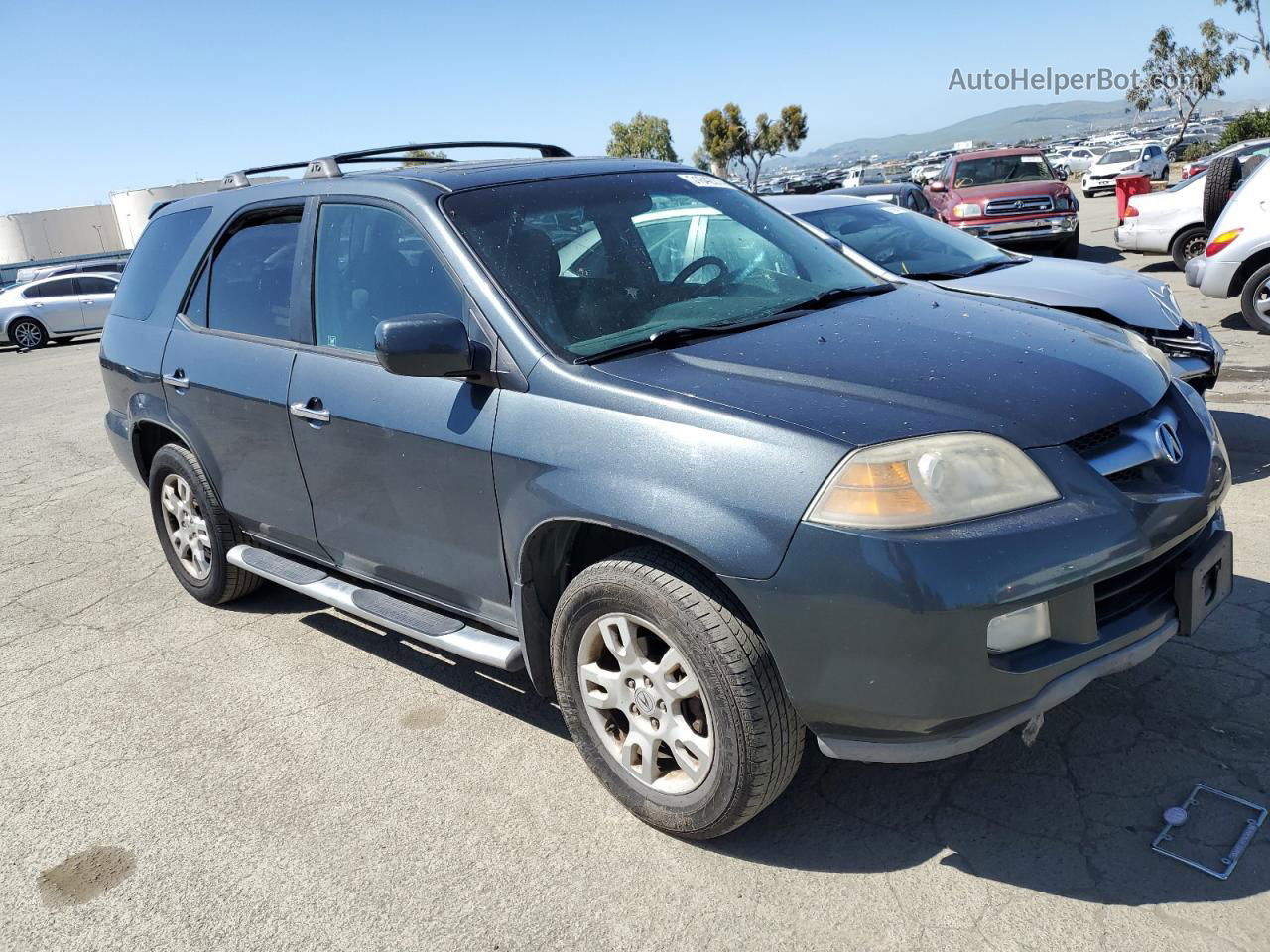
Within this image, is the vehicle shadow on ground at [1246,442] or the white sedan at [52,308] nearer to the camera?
the vehicle shadow on ground at [1246,442]

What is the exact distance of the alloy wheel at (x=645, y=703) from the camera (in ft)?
9.18

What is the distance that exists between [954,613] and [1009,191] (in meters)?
13.8

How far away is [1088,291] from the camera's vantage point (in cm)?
592

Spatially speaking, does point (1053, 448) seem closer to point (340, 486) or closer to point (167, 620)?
point (340, 486)

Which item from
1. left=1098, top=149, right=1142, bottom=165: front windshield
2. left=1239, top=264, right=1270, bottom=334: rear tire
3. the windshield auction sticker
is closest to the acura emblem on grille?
the windshield auction sticker

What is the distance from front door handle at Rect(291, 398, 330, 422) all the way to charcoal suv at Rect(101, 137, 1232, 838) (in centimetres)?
1

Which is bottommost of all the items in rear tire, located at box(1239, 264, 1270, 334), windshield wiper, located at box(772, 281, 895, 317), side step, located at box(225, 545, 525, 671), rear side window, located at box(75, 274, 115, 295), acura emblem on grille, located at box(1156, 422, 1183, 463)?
rear tire, located at box(1239, 264, 1270, 334)

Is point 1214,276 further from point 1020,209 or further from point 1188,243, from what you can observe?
Answer: point 1020,209

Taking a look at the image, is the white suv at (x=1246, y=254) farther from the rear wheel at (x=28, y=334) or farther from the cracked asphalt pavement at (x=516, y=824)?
the rear wheel at (x=28, y=334)

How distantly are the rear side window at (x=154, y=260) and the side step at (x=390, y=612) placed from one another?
1329mm

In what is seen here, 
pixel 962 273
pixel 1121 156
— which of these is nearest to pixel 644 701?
pixel 962 273

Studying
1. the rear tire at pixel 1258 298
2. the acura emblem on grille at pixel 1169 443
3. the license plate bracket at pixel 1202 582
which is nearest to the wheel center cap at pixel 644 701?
the license plate bracket at pixel 1202 582

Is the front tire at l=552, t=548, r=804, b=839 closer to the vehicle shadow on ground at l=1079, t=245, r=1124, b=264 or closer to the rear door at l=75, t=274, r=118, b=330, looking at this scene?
the vehicle shadow on ground at l=1079, t=245, r=1124, b=264

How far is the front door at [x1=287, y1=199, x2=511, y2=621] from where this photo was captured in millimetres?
3213
